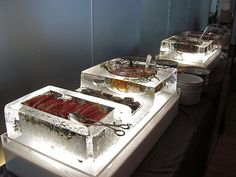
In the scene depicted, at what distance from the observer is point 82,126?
0.62 meters

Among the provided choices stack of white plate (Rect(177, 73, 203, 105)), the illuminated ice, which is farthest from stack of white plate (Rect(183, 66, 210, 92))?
the illuminated ice

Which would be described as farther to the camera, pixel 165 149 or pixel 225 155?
pixel 225 155

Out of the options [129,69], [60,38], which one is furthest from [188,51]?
[60,38]

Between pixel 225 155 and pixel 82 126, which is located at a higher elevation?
pixel 82 126

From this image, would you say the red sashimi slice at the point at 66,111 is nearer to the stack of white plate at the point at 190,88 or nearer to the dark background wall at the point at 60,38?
the dark background wall at the point at 60,38

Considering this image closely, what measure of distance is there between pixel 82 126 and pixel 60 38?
0.58 m

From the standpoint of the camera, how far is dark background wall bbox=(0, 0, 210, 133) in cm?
88

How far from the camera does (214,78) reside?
5.49ft

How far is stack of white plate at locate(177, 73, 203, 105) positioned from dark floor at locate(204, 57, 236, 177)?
819 millimetres

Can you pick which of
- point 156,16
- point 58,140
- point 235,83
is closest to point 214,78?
point 156,16

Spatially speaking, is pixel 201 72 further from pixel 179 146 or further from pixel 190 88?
pixel 179 146

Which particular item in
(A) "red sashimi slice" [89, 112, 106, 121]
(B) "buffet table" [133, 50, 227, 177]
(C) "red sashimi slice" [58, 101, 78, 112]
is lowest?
(B) "buffet table" [133, 50, 227, 177]

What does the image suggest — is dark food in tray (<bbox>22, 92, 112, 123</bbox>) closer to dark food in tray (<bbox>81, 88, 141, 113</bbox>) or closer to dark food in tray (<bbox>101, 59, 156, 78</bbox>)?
dark food in tray (<bbox>81, 88, 141, 113</bbox>)

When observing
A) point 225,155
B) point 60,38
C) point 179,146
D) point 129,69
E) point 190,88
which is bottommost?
point 225,155
